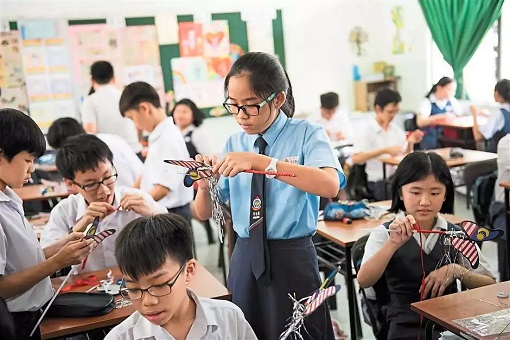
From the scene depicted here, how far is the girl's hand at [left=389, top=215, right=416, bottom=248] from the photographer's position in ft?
6.23

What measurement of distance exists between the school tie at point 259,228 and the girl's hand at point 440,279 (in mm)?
610

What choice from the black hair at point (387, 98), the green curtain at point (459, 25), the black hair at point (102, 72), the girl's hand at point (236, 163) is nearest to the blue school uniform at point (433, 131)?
the green curtain at point (459, 25)

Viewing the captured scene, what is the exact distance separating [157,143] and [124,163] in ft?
1.48

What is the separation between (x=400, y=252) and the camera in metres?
2.11

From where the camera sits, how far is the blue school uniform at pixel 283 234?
1.85 metres

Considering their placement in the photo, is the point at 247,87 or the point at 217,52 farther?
the point at 217,52

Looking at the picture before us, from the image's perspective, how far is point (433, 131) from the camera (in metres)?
6.59

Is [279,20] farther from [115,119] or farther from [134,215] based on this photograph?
[134,215]

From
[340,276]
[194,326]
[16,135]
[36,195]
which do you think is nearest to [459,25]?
[340,276]

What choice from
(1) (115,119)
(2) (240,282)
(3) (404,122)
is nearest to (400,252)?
(2) (240,282)

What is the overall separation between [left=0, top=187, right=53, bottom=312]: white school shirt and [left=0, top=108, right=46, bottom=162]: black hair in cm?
15

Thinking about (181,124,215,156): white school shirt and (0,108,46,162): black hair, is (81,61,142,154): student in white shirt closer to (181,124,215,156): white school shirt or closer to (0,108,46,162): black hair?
(181,124,215,156): white school shirt

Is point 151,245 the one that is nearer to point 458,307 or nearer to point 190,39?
point 458,307

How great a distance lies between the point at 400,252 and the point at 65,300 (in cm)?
124
